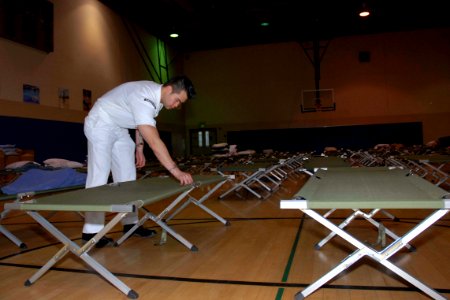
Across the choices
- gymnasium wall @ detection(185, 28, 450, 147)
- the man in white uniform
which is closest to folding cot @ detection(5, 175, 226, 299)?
the man in white uniform

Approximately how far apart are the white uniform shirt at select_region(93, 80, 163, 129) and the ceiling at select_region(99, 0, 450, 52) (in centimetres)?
972

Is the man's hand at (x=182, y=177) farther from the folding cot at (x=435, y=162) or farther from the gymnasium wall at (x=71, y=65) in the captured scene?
the gymnasium wall at (x=71, y=65)

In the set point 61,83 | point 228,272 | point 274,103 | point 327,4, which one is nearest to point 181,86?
point 228,272

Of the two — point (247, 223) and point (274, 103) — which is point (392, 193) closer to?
point (247, 223)

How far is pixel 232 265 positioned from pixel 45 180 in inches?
142

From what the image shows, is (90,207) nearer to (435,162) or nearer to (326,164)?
(326,164)

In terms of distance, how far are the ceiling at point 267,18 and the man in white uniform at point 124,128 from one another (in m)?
9.68

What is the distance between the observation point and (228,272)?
2.28 metres

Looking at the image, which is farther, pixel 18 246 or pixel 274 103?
pixel 274 103

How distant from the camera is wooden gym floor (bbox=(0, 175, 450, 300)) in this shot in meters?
1.97

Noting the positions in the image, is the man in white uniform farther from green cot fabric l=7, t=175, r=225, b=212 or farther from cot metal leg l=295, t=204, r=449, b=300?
cot metal leg l=295, t=204, r=449, b=300

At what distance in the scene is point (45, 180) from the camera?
203 inches

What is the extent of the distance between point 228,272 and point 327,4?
12.7 metres

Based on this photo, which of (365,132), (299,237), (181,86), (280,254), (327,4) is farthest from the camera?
(365,132)
